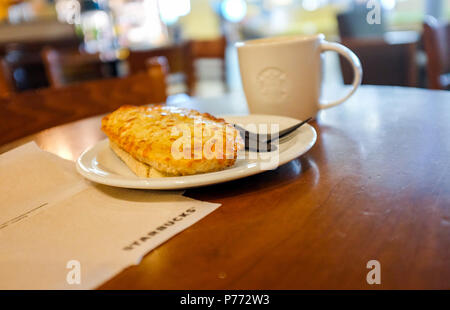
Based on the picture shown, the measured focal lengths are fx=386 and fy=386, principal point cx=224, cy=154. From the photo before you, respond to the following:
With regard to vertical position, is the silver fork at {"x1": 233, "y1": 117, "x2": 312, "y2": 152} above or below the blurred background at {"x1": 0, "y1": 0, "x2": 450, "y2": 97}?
below

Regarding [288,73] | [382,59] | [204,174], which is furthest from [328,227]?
[382,59]

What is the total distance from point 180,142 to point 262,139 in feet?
0.49

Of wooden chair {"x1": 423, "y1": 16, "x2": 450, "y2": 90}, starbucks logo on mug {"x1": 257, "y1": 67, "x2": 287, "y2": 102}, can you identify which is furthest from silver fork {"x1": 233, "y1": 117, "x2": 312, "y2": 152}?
wooden chair {"x1": 423, "y1": 16, "x2": 450, "y2": 90}

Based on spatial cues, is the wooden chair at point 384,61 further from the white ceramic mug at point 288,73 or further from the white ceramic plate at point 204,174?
the white ceramic plate at point 204,174

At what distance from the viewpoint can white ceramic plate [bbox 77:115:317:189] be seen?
379 millimetres

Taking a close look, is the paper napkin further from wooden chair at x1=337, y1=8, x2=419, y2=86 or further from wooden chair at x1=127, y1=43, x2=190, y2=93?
wooden chair at x1=127, y1=43, x2=190, y2=93

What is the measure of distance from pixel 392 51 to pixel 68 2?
4.36 metres

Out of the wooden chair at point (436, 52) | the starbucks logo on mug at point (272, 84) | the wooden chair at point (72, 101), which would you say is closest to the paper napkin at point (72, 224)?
the starbucks logo on mug at point (272, 84)

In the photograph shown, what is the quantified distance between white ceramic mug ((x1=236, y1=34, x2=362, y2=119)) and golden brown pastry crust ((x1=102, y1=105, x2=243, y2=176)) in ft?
0.64

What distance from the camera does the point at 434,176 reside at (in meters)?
0.40

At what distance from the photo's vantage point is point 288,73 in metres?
0.63

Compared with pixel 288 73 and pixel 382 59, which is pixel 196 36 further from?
pixel 288 73

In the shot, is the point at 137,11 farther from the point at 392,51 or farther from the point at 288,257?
the point at 288,257
